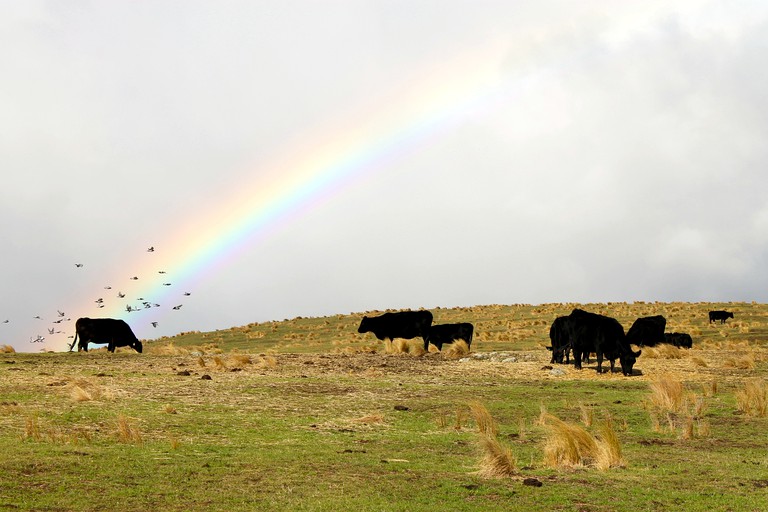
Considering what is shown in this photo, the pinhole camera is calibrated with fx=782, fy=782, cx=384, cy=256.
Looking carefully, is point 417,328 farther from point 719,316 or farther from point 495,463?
point 495,463

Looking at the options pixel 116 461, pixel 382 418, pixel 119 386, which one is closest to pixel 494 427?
pixel 382 418

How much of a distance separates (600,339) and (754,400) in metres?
10.1

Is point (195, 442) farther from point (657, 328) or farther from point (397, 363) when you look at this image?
point (657, 328)

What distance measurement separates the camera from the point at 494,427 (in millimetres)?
17266

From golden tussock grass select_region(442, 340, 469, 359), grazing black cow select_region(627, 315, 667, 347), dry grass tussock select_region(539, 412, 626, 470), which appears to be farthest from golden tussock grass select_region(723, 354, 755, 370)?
dry grass tussock select_region(539, 412, 626, 470)

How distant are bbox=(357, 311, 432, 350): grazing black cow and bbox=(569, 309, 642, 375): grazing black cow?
54.2ft

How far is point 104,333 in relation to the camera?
43.3m

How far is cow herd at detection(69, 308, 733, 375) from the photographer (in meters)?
30.2

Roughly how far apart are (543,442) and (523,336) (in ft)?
118

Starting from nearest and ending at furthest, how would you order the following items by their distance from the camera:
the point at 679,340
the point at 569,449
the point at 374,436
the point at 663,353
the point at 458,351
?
the point at 569,449 → the point at 374,436 → the point at 663,353 → the point at 458,351 → the point at 679,340

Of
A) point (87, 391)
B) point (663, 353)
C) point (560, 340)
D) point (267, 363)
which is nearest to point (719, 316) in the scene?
point (663, 353)

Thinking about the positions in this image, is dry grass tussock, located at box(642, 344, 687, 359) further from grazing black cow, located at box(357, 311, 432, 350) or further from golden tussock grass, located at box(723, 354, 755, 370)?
grazing black cow, located at box(357, 311, 432, 350)

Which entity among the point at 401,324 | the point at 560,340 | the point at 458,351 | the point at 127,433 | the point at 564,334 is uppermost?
the point at 401,324

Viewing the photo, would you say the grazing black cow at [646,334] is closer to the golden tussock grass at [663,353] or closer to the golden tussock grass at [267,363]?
the golden tussock grass at [663,353]
